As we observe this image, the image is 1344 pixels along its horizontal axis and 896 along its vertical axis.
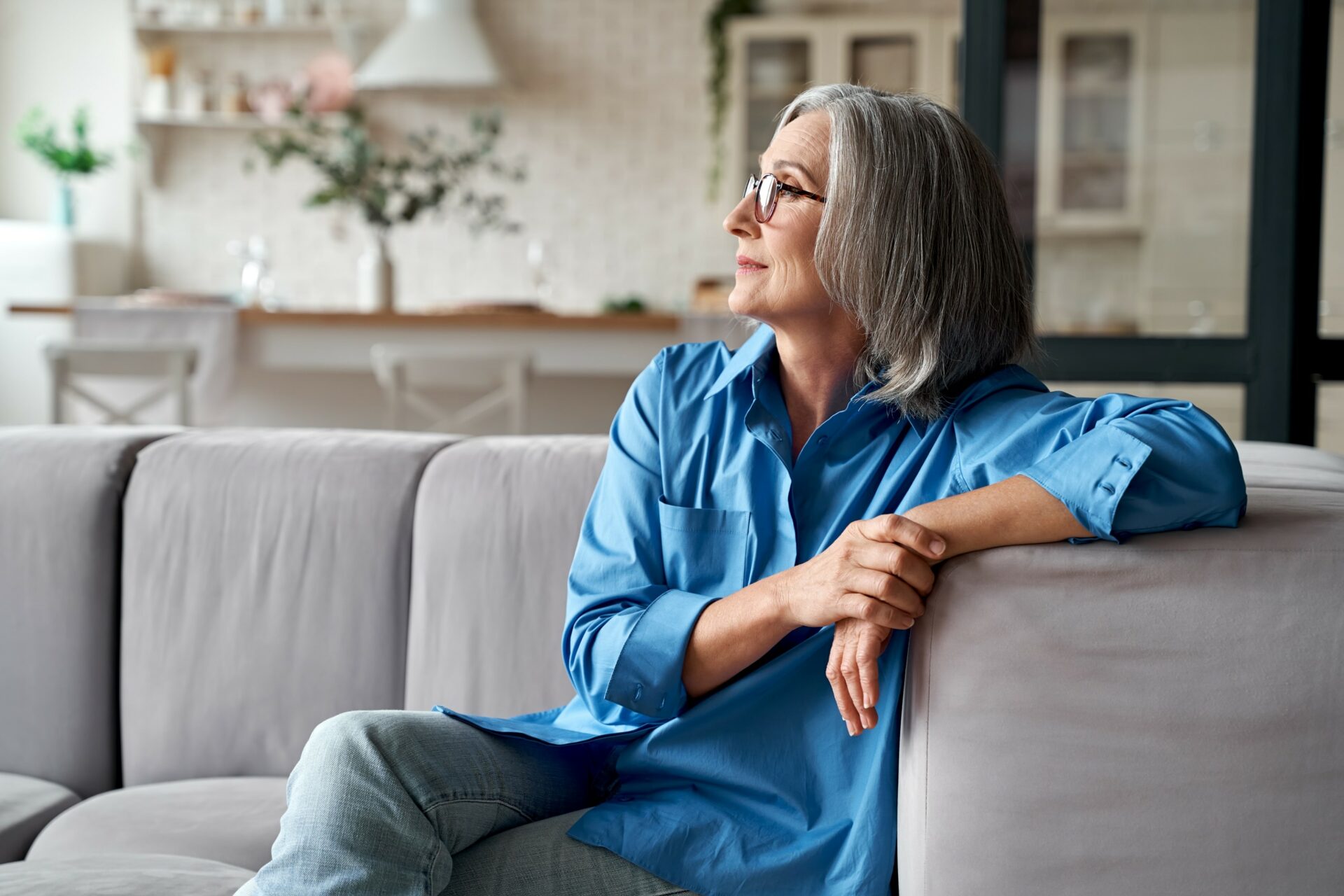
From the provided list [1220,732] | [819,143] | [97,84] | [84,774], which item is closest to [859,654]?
[1220,732]

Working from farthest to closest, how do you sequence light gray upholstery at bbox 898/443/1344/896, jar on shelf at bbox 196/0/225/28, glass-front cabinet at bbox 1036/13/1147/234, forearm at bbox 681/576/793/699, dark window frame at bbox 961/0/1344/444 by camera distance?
jar on shelf at bbox 196/0/225/28 < glass-front cabinet at bbox 1036/13/1147/234 < dark window frame at bbox 961/0/1344/444 < forearm at bbox 681/576/793/699 < light gray upholstery at bbox 898/443/1344/896

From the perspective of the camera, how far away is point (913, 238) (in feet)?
3.96

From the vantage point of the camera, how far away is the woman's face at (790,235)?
125 cm

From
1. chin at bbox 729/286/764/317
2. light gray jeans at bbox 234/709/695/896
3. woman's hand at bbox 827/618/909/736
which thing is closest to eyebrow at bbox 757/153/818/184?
chin at bbox 729/286/764/317

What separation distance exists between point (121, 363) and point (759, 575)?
3391 millimetres

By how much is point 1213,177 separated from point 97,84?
17.4 feet

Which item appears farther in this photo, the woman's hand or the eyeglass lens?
the eyeglass lens

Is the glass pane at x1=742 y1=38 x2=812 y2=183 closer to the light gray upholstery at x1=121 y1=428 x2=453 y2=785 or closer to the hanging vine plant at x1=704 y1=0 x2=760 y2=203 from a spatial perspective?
the hanging vine plant at x1=704 y1=0 x2=760 y2=203

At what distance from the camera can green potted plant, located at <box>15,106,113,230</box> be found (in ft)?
17.5

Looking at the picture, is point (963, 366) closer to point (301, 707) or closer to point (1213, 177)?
point (301, 707)

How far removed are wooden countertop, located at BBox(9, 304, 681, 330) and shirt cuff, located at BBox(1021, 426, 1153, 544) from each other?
2934mm

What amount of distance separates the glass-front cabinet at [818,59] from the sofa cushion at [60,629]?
4.24 meters

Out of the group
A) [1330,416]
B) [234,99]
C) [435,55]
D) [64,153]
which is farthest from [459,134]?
[1330,416]

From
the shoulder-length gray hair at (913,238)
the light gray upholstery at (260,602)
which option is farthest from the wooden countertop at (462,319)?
the shoulder-length gray hair at (913,238)
